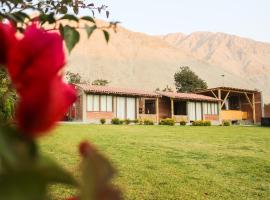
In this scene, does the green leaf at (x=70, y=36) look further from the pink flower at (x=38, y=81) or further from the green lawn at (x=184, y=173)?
the green lawn at (x=184, y=173)

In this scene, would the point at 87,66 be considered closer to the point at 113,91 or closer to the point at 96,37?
the point at 96,37

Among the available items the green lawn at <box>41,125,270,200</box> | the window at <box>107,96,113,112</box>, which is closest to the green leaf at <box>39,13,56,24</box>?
the green lawn at <box>41,125,270,200</box>

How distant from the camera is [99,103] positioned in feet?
97.3

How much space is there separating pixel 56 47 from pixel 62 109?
8 cm

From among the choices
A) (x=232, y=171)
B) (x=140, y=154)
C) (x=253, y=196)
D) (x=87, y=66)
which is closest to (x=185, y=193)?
(x=253, y=196)

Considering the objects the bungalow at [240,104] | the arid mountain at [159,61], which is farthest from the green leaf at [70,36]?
the arid mountain at [159,61]

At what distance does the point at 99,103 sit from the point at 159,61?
9747 cm

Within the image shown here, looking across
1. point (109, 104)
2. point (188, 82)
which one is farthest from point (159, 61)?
point (109, 104)

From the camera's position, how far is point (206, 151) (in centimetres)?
A: 976

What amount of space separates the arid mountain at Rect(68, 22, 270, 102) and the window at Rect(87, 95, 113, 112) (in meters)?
63.4

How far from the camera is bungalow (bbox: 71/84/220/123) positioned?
95.2 feet

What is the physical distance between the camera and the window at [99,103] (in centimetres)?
2906

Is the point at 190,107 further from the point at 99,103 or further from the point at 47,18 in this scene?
the point at 47,18

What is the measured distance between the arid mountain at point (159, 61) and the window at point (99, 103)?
63388mm
